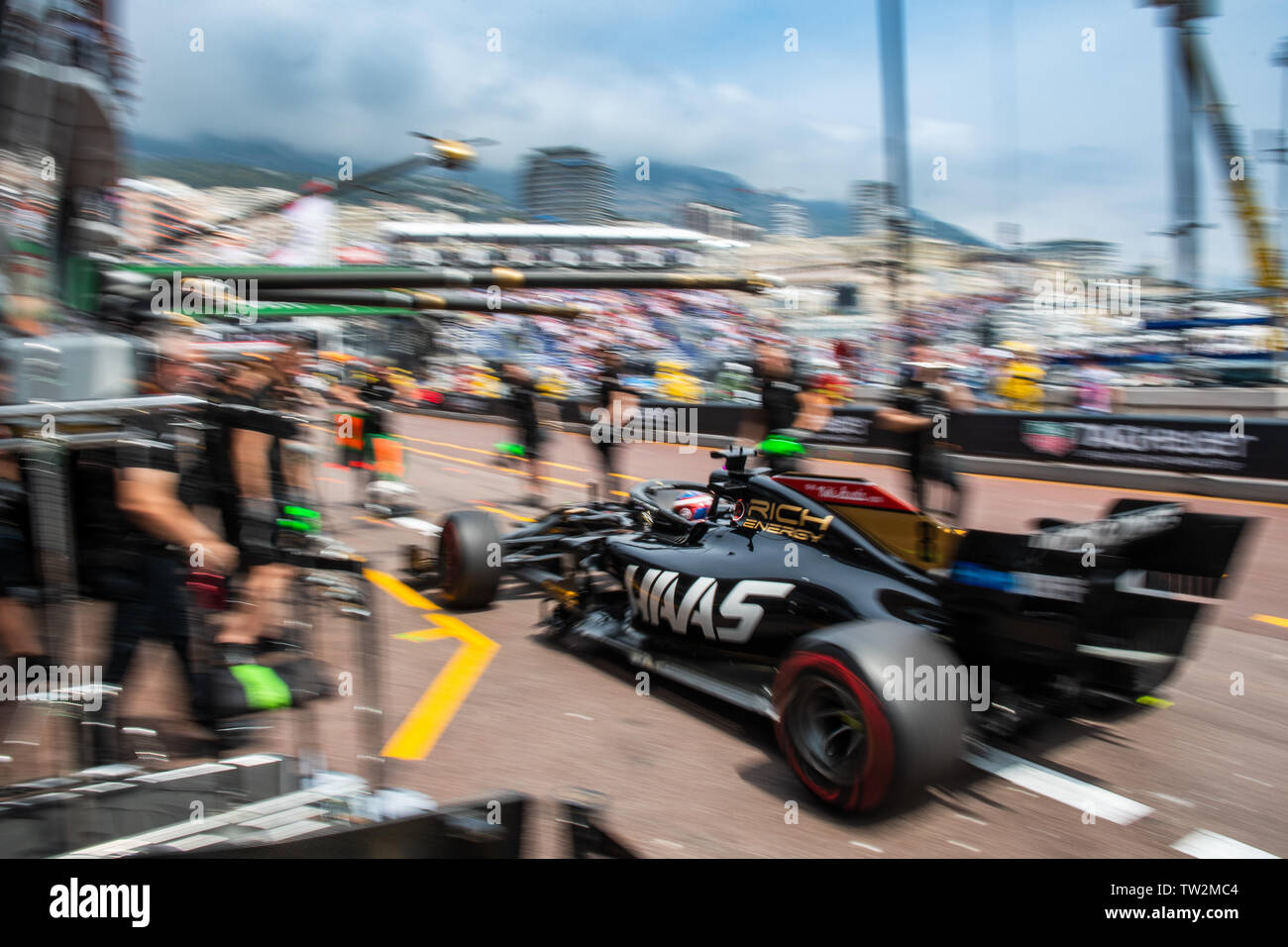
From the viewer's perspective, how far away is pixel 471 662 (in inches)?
221

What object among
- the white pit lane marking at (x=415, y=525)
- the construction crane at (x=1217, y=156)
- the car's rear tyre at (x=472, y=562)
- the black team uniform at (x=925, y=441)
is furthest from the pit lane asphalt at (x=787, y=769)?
the construction crane at (x=1217, y=156)

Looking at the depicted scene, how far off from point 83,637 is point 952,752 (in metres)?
4.58

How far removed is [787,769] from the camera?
401cm

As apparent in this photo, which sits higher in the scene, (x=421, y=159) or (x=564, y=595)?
(x=421, y=159)

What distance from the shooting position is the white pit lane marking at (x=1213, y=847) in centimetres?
322

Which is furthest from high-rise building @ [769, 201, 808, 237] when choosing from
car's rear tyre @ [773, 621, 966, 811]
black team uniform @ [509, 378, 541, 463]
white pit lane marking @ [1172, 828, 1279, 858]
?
white pit lane marking @ [1172, 828, 1279, 858]

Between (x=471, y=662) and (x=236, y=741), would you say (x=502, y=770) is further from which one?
(x=471, y=662)

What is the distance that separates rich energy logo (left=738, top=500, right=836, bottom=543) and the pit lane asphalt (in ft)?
3.04

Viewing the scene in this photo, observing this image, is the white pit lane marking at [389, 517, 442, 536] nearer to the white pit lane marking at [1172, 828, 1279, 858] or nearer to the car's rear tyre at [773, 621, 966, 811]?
the car's rear tyre at [773, 621, 966, 811]

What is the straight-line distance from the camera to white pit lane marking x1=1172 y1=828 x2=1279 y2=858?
3.22 metres

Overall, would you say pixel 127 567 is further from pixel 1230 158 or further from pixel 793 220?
pixel 793 220

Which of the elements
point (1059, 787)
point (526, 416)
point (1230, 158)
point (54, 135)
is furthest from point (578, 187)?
point (1230, 158)
